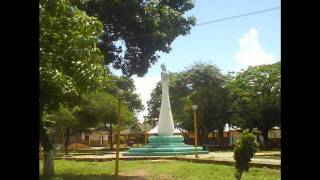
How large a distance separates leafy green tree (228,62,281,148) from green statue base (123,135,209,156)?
576cm

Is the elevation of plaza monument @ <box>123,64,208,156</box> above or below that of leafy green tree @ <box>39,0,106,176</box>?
below

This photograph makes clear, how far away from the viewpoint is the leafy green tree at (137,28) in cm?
908

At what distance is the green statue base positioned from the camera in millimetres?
14094

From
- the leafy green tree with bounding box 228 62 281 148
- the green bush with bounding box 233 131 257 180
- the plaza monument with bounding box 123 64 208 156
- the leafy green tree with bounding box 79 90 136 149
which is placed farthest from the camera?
the leafy green tree with bounding box 228 62 281 148

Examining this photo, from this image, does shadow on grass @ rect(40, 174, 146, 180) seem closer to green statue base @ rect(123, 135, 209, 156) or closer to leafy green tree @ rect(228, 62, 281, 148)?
green statue base @ rect(123, 135, 209, 156)

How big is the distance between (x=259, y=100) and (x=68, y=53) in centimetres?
1506

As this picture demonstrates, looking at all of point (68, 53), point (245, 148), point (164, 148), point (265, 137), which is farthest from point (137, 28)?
point (265, 137)

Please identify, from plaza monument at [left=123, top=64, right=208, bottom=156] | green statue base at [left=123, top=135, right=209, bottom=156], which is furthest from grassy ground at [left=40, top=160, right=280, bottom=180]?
plaza monument at [left=123, top=64, right=208, bottom=156]

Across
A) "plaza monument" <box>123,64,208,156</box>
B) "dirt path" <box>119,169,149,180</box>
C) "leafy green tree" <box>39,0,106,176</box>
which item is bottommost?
"dirt path" <box>119,169,149,180</box>

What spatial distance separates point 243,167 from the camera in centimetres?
686

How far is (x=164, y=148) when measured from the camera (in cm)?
1448
